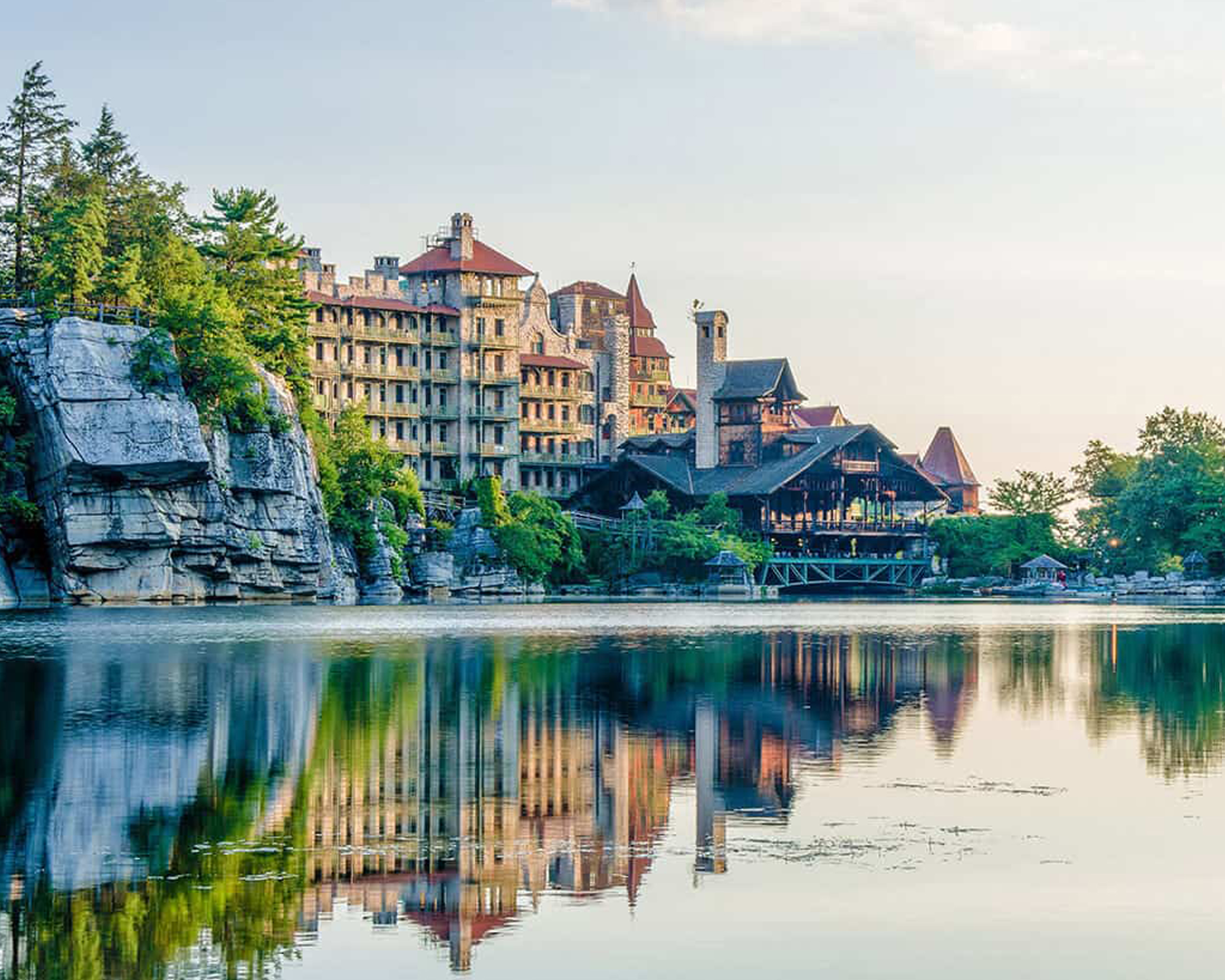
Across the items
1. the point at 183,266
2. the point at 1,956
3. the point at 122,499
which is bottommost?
Answer: the point at 1,956

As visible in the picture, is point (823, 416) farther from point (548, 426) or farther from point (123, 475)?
point (123, 475)

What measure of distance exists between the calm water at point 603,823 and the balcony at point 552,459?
90818mm

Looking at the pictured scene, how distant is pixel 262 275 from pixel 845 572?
152ft

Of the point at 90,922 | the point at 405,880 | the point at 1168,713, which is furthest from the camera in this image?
the point at 1168,713

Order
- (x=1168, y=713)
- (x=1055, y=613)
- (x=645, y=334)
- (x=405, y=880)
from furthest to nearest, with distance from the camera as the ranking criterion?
(x=645, y=334) → (x=1055, y=613) → (x=1168, y=713) → (x=405, y=880)

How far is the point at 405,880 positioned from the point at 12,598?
6722 cm

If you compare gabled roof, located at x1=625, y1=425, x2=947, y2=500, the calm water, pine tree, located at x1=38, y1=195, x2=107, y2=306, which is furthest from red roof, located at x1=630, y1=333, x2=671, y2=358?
the calm water

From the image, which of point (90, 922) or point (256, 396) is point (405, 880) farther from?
point (256, 396)

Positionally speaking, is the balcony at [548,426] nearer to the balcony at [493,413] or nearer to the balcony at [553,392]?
the balcony at [553,392]

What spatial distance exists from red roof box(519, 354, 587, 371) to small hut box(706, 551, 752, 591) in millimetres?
21946

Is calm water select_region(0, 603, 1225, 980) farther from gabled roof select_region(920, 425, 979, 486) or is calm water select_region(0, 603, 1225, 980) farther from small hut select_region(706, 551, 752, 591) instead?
gabled roof select_region(920, 425, 979, 486)

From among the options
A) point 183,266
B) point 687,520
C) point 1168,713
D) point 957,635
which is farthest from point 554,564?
point 1168,713

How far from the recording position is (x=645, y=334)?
17050 cm

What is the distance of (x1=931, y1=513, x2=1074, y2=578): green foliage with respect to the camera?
136 m
